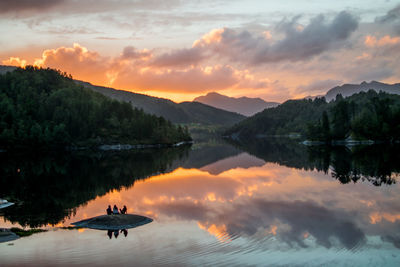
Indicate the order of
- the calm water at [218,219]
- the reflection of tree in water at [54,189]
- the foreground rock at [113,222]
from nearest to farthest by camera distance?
the calm water at [218,219] < the foreground rock at [113,222] < the reflection of tree in water at [54,189]

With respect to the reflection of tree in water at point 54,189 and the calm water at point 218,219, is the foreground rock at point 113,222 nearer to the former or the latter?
the calm water at point 218,219

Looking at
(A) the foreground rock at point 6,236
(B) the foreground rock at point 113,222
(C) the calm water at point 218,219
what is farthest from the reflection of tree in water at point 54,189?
(A) the foreground rock at point 6,236

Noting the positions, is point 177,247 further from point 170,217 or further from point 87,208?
point 87,208

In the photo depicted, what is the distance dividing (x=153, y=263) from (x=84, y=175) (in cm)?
5783

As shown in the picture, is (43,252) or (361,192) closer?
(43,252)

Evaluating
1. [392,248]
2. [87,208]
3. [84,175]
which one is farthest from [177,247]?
[84,175]

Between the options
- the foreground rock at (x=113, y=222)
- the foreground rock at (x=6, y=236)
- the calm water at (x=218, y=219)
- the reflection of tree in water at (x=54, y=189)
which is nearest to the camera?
the calm water at (x=218, y=219)

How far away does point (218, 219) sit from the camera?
3928 centimetres

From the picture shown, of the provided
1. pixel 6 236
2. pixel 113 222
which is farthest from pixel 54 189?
pixel 6 236

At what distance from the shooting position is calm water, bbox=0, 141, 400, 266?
89.4 ft

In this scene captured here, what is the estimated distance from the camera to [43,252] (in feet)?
92.4

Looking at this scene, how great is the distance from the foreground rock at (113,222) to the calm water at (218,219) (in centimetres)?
104

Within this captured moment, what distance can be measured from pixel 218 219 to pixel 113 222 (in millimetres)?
10853

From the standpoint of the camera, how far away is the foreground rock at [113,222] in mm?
34844
